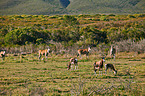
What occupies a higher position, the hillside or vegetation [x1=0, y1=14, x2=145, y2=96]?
the hillside

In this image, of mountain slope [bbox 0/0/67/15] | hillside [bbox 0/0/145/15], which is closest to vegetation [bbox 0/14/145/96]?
mountain slope [bbox 0/0/67/15]

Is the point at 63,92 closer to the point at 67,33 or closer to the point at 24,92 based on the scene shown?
the point at 24,92

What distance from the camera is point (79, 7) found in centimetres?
13475

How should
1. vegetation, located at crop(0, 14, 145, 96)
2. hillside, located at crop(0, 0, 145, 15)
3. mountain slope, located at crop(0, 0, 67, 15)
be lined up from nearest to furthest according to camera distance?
vegetation, located at crop(0, 14, 145, 96) < mountain slope, located at crop(0, 0, 67, 15) < hillside, located at crop(0, 0, 145, 15)

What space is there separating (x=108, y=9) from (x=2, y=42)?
94.0 meters

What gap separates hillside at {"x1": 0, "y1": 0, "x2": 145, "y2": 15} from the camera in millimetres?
121312

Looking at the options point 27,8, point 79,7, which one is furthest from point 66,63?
point 79,7

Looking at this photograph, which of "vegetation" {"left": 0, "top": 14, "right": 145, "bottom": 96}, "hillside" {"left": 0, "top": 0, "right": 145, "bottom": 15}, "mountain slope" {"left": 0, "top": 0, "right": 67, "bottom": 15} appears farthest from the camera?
"hillside" {"left": 0, "top": 0, "right": 145, "bottom": 15}

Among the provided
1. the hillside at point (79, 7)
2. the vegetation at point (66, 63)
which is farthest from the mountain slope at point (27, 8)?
the vegetation at point (66, 63)

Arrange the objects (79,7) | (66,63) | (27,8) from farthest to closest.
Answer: (79,7)
(27,8)
(66,63)

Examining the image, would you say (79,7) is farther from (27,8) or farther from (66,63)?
(66,63)

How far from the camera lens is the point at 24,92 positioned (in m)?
9.37

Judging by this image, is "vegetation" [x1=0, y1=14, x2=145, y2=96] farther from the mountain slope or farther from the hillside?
the hillside

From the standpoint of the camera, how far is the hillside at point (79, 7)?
398 ft
